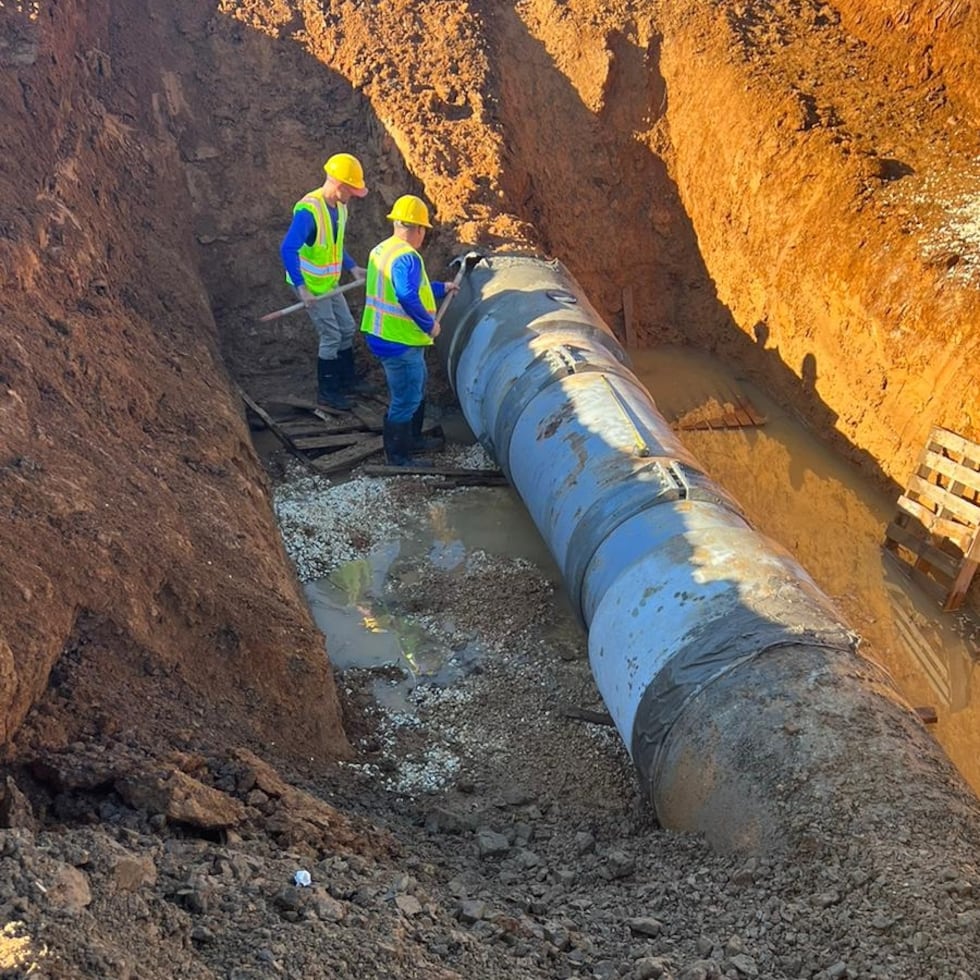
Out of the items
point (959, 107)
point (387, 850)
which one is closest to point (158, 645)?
point (387, 850)

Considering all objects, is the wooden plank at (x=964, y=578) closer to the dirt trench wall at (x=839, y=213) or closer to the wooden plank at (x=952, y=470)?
the wooden plank at (x=952, y=470)

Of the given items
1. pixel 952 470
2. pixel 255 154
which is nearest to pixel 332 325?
pixel 255 154

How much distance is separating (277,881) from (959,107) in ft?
29.7

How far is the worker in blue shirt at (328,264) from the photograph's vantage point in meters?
8.00

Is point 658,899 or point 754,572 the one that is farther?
point 754,572

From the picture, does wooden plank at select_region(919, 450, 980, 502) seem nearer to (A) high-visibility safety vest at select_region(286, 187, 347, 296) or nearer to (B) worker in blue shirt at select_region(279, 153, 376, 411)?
(B) worker in blue shirt at select_region(279, 153, 376, 411)

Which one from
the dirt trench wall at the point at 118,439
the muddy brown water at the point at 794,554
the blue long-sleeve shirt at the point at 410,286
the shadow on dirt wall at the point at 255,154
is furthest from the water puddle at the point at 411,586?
the shadow on dirt wall at the point at 255,154

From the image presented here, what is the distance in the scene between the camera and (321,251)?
8.22 meters

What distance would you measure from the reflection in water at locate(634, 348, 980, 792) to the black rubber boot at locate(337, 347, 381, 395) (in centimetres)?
291

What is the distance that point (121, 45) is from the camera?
959 cm

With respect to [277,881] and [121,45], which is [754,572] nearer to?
[277,881]

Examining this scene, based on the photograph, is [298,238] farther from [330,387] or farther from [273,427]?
[273,427]

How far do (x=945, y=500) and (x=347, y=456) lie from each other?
480cm

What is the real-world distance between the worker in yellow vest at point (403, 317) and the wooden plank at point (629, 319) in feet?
9.30
